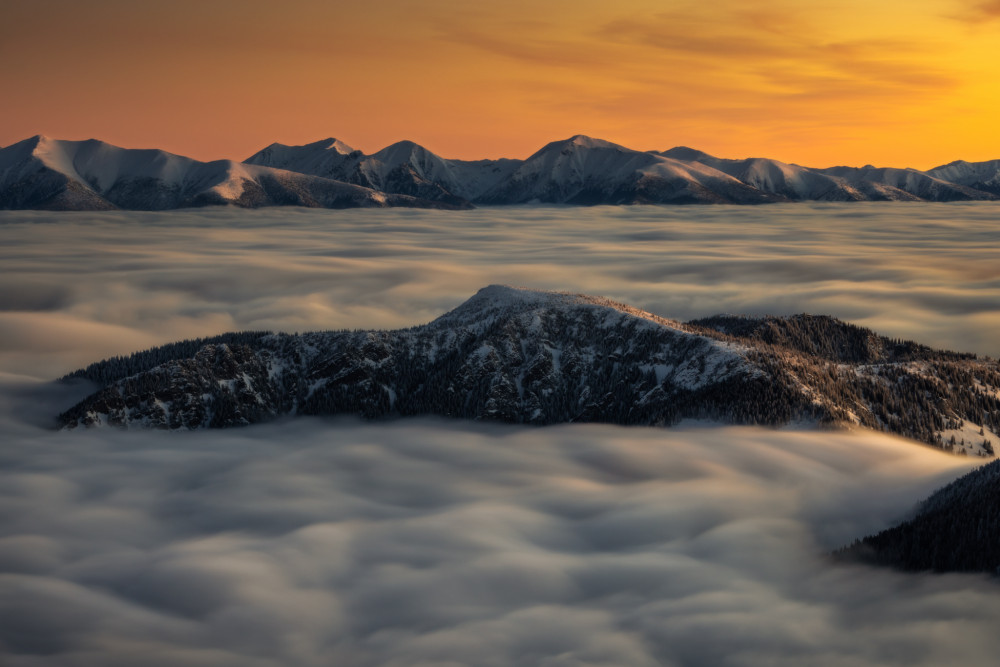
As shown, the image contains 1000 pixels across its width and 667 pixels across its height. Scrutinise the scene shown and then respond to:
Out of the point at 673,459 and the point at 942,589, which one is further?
the point at 673,459

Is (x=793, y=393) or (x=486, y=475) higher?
(x=793, y=393)

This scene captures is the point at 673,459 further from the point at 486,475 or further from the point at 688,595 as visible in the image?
the point at 688,595

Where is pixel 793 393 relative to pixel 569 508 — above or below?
above

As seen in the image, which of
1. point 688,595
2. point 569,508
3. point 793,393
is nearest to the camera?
point 688,595

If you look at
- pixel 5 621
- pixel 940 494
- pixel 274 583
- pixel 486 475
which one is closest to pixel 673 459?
pixel 486 475

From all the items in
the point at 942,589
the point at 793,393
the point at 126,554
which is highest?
the point at 793,393

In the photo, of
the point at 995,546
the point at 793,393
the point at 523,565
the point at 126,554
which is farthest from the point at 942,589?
the point at 126,554

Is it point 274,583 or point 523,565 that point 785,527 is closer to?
point 523,565

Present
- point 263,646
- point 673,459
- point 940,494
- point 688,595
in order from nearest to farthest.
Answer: point 263,646, point 688,595, point 940,494, point 673,459

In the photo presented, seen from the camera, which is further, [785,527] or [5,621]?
[785,527]

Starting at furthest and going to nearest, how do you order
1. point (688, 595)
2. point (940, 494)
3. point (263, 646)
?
Result: point (940, 494) → point (688, 595) → point (263, 646)
